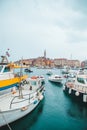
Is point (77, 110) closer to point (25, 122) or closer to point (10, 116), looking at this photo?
point (25, 122)

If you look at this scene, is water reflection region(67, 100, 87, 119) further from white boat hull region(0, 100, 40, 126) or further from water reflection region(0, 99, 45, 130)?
white boat hull region(0, 100, 40, 126)

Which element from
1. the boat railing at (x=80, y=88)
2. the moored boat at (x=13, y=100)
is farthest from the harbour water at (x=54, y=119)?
the boat railing at (x=80, y=88)

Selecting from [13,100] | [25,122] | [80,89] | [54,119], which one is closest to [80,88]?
[80,89]

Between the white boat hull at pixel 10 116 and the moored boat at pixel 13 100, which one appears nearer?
the white boat hull at pixel 10 116

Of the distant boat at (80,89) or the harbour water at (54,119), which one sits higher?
the distant boat at (80,89)

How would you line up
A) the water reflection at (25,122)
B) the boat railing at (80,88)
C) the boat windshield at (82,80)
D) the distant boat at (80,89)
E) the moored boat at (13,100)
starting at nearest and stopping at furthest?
the moored boat at (13,100)
the water reflection at (25,122)
the distant boat at (80,89)
the boat railing at (80,88)
the boat windshield at (82,80)

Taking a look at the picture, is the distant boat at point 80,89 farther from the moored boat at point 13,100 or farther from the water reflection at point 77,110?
the moored boat at point 13,100

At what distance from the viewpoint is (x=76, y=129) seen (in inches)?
606

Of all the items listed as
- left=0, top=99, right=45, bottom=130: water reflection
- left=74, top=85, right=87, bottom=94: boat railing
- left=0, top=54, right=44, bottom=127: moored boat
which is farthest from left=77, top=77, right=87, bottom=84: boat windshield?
left=0, top=99, right=45, bottom=130: water reflection

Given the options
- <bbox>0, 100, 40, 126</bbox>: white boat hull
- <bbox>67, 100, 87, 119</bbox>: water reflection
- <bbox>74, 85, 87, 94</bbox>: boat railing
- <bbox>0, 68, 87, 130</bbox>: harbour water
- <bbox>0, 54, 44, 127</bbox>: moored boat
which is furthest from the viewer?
<bbox>74, 85, 87, 94</bbox>: boat railing

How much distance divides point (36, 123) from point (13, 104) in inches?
134

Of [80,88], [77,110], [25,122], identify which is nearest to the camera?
[25,122]

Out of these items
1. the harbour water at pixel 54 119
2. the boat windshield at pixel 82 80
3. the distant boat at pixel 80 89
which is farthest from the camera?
the boat windshield at pixel 82 80

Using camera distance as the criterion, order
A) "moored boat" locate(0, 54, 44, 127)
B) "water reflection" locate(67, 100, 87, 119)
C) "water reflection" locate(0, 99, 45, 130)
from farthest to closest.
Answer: "water reflection" locate(67, 100, 87, 119) → "water reflection" locate(0, 99, 45, 130) → "moored boat" locate(0, 54, 44, 127)
